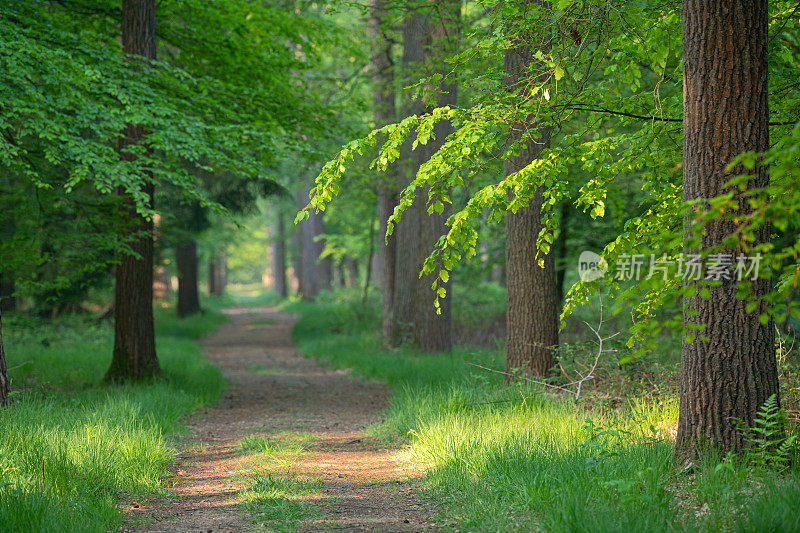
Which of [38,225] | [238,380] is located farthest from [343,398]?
[38,225]

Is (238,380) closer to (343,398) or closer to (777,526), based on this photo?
(343,398)

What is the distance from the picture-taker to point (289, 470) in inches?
237

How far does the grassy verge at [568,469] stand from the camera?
3.76m

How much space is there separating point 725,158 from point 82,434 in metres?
5.83

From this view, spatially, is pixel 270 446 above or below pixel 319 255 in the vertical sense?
below

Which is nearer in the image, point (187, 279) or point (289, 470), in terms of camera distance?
point (289, 470)

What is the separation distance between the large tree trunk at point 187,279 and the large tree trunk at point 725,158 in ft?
64.9

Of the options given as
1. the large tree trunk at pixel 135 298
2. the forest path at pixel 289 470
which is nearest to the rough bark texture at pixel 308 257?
the forest path at pixel 289 470

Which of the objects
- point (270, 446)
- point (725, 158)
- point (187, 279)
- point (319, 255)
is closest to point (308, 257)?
point (319, 255)

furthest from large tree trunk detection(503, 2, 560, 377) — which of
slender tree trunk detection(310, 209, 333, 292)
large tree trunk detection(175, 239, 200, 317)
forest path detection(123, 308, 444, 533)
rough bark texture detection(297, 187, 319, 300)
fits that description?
rough bark texture detection(297, 187, 319, 300)

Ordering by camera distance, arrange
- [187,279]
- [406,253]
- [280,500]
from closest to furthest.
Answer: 1. [280,500]
2. [406,253]
3. [187,279]

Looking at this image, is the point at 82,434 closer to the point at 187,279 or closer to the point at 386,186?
the point at 386,186

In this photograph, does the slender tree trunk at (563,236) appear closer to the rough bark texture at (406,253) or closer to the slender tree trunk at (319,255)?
the rough bark texture at (406,253)

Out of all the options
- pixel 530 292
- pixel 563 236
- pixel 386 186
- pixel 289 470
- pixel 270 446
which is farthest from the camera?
pixel 386 186
